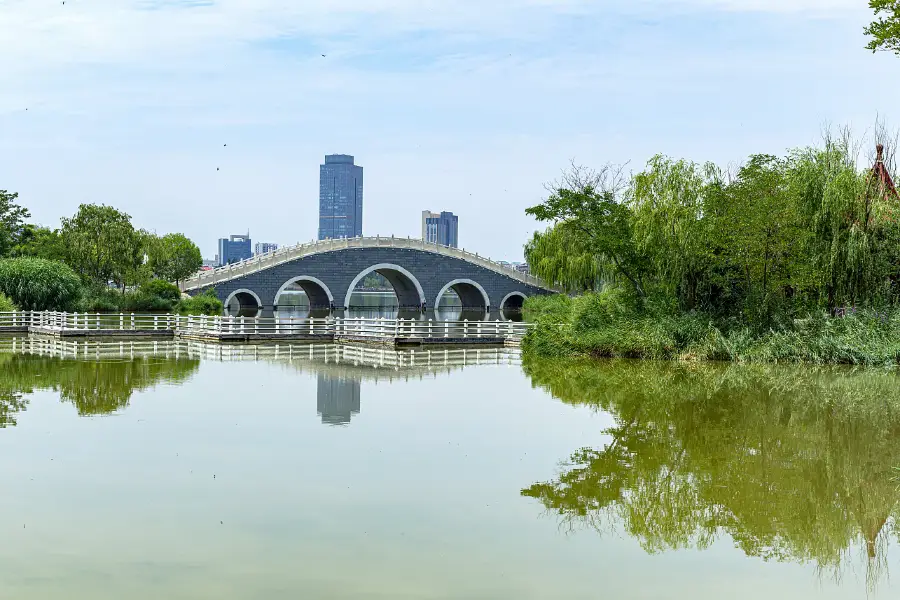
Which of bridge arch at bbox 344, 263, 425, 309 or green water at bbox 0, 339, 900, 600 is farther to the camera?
bridge arch at bbox 344, 263, 425, 309

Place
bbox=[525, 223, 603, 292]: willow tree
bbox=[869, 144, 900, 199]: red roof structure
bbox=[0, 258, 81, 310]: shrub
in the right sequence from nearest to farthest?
bbox=[869, 144, 900, 199]: red roof structure → bbox=[0, 258, 81, 310]: shrub → bbox=[525, 223, 603, 292]: willow tree

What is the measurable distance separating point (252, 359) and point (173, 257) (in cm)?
3640

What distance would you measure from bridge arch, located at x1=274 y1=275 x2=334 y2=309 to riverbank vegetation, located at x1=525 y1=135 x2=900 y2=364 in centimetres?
2644

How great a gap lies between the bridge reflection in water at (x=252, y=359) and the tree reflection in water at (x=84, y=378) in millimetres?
20

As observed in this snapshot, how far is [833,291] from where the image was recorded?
21875mm

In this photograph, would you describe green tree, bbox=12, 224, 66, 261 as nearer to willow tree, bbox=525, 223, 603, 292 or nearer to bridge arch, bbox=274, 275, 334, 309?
bridge arch, bbox=274, 275, 334, 309

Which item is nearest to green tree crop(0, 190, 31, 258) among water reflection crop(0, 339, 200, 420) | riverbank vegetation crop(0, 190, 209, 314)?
riverbank vegetation crop(0, 190, 209, 314)

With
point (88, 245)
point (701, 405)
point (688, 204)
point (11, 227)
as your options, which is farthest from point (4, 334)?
point (701, 405)

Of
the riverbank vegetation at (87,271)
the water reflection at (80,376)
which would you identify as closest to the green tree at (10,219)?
the riverbank vegetation at (87,271)

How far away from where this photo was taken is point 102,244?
38406 mm

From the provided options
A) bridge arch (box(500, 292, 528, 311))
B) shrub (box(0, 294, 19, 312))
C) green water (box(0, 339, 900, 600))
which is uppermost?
bridge arch (box(500, 292, 528, 311))

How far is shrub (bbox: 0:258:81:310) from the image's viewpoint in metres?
34.3

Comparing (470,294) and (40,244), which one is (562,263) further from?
(40,244)

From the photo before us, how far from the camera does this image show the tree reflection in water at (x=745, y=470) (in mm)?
7656
